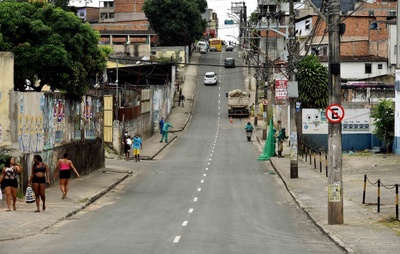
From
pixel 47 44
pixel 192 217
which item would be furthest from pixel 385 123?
pixel 192 217

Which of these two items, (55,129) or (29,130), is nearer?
(29,130)

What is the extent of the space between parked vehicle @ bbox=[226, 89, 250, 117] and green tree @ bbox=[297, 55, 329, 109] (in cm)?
3219

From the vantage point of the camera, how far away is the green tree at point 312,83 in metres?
53.8

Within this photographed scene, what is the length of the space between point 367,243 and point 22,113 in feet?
47.2

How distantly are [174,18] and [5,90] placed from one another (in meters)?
109

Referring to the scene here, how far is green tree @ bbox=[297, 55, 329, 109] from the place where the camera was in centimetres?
5381

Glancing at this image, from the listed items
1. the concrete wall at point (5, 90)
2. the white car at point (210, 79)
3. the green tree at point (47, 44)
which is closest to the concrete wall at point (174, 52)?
the white car at point (210, 79)

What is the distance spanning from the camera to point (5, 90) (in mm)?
27609

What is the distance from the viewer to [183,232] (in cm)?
2038

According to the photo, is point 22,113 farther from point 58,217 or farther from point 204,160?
point 204,160

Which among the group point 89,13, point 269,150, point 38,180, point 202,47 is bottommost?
point 269,150

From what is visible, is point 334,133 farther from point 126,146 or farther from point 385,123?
point 126,146

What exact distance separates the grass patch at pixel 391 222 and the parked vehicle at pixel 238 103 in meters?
63.8

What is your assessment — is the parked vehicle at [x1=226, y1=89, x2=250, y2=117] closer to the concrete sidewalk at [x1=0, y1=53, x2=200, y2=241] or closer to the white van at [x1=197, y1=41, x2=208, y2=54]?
the concrete sidewalk at [x1=0, y1=53, x2=200, y2=241]
